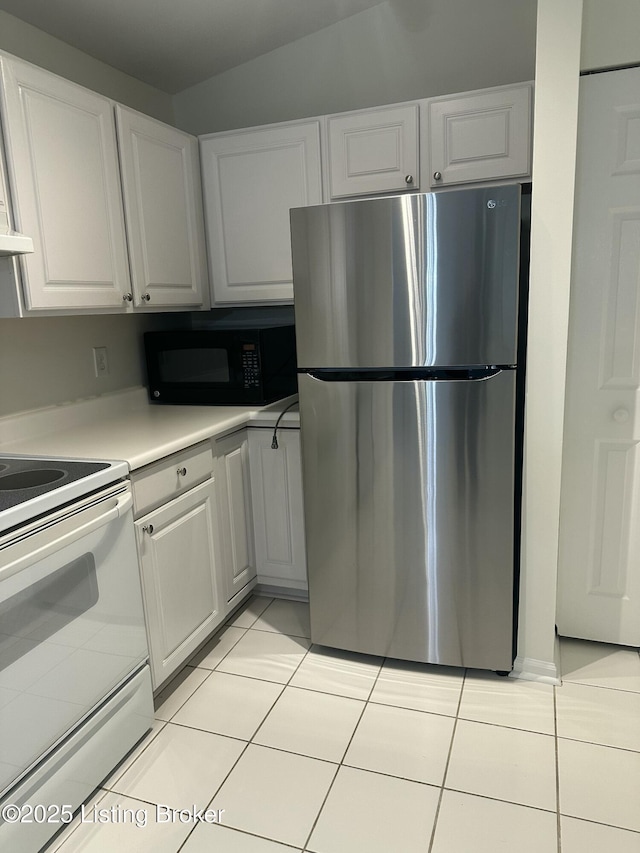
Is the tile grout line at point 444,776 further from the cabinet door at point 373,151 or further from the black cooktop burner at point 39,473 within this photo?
the cabinet door at point 373,151

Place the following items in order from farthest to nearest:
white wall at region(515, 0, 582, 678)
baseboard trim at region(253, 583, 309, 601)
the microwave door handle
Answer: baseboard trim at region(253, 583, 309, 601)
white wall at region(515, 0, 582, 678)
the microwave door handle

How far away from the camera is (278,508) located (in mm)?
2396

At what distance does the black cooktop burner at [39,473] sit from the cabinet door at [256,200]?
1248 mm

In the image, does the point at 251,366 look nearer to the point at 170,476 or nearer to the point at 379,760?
the point at 170,476

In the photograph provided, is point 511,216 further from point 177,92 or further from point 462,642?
point 177,92

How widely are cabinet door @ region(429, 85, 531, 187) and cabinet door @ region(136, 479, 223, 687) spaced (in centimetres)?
152

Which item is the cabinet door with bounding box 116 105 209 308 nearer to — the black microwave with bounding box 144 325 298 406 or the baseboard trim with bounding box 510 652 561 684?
the black microwave with bounding box 144 325 298 406

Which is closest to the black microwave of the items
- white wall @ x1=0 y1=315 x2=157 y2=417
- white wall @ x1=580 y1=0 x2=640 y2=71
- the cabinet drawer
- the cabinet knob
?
white wall @ x1=0 y1=315 x2=157 y2=417

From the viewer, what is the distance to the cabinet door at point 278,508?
234cm

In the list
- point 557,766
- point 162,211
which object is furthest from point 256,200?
point 557,766

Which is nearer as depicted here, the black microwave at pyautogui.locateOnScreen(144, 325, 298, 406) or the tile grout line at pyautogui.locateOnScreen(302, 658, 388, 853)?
the tile grout line at pyautogui.locateOnScreen(302, 658, 388, 853)

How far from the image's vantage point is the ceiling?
206 centimetres

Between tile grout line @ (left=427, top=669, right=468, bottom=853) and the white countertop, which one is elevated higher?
the white countertop

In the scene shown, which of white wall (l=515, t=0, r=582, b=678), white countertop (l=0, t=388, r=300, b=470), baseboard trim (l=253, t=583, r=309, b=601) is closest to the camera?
white wall (l=515, t=0, r=582, b=678)
